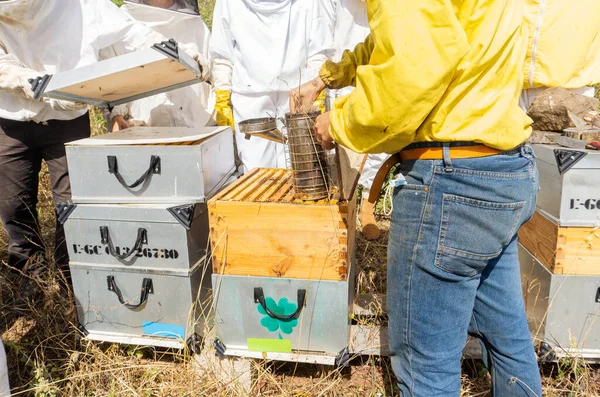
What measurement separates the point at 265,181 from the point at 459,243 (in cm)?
108

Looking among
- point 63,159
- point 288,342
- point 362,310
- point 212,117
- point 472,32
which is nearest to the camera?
point 472,32

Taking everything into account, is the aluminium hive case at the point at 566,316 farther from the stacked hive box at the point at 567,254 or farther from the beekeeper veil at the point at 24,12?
the beekeeper veil at the point at 24,12

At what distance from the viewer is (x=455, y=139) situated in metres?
1.26

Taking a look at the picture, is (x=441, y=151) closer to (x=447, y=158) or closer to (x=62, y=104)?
(x=447, y=158)

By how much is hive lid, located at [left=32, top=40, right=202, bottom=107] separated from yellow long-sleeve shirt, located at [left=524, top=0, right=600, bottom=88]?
1667 millimetres

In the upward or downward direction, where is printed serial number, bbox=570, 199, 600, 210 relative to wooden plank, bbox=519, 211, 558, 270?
upward

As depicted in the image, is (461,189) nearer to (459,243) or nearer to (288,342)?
(459,243)

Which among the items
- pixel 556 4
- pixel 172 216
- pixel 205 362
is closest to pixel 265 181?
pixel 172 216

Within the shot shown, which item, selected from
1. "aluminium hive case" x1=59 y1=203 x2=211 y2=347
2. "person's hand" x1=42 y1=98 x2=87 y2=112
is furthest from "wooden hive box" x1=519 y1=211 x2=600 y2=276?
"person's hand" x1=42 y1=98 x2=87 y2=112

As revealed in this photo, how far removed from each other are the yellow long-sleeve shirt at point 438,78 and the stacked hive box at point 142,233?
878 millimetres

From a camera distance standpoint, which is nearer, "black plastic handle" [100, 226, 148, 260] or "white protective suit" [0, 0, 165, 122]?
"black plastic handle" [100, 226, 148, 260]

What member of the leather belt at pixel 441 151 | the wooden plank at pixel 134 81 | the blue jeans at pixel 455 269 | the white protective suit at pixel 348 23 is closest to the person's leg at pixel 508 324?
the blue jeans at pixel 455 269

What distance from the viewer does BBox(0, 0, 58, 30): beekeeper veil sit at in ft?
7.27

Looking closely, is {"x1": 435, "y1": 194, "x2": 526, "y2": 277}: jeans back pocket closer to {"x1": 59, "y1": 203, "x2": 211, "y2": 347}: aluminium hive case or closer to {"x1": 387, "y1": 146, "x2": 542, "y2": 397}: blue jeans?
{"x1": 387, "y1": 146, "x2": 542, "y2": 397}: blue jeans
